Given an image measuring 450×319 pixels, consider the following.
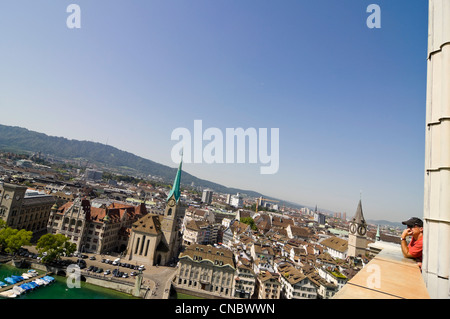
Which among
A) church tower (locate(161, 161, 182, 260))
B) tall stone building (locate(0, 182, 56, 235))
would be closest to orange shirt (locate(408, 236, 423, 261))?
church tower (locate(161, 161, 182, 260))

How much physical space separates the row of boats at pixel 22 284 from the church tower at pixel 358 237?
165ft

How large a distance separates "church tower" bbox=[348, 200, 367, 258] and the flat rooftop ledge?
5115 centimetres

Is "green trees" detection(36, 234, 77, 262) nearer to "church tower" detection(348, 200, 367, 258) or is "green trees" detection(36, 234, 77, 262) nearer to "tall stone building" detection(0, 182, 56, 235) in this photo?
"tall stone building" detection(0, 182, 56, 235)

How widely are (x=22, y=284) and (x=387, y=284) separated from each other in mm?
32829

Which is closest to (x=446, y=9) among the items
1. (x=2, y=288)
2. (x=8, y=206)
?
(x=2, y=288)

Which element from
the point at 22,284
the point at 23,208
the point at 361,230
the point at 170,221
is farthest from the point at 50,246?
the point at 361,230

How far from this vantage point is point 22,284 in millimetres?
23812

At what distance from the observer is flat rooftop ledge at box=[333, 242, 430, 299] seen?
2.51m

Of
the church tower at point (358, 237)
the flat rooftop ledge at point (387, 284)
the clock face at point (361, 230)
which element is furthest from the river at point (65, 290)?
the clock face at point (361, 230)

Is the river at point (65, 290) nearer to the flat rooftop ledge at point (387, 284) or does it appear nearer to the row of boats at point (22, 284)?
the row of boats at point (22, 284)

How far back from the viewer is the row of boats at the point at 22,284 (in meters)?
22.2
